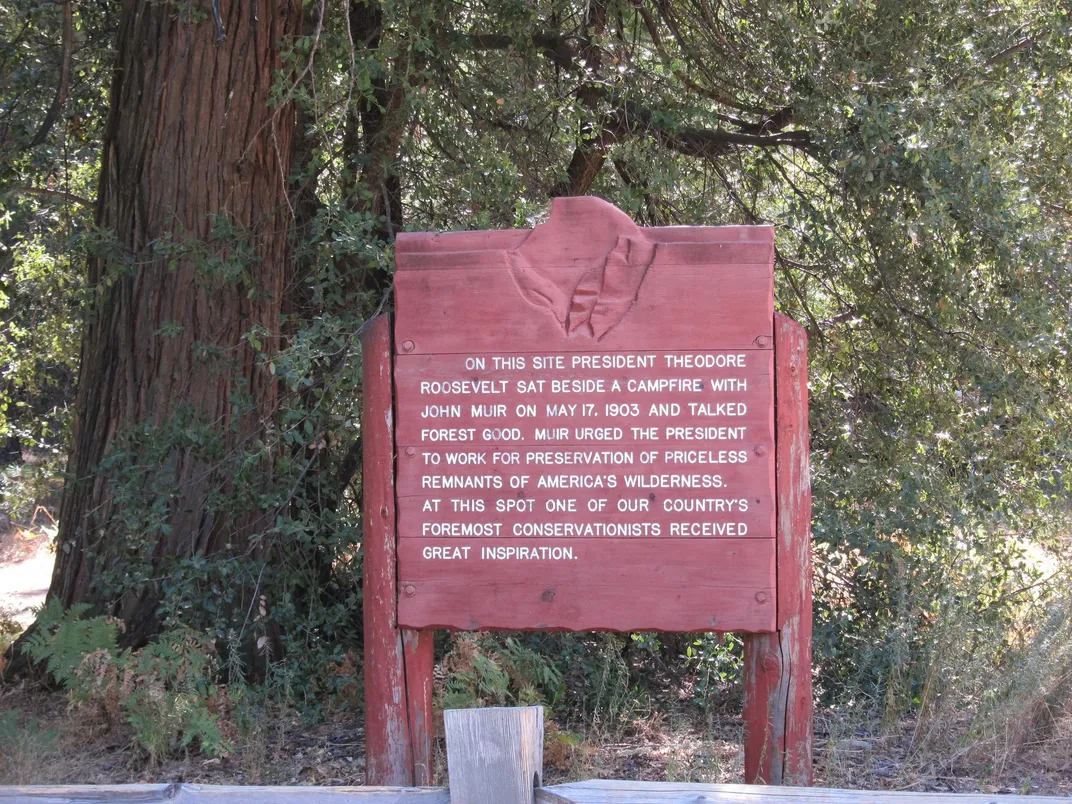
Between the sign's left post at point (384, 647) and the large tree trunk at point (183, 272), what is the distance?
87.3 inches

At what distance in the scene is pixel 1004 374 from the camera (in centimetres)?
545

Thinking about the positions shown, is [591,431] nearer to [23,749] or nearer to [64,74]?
[23,749]

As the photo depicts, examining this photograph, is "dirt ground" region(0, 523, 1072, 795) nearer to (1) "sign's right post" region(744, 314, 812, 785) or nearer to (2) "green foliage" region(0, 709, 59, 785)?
(2) "green foliage" region(0, 709, 59, 785)

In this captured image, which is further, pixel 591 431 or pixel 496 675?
pixel 496 675

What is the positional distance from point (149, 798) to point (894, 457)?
4361 millimetres

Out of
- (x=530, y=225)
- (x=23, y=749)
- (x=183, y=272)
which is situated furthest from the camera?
(x=183, y=272)

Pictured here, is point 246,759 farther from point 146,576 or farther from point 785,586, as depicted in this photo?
point 785,586

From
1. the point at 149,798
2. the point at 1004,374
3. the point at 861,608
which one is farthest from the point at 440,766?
the point at 1004,374

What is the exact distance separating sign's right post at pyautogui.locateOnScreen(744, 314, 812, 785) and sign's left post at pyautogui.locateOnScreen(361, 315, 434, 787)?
1.16 m

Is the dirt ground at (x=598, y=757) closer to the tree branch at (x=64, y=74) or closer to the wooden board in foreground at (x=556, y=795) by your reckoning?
the wooden board in foreground at (x=556, y=795)

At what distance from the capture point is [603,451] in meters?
3.53

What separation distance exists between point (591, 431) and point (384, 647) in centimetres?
105

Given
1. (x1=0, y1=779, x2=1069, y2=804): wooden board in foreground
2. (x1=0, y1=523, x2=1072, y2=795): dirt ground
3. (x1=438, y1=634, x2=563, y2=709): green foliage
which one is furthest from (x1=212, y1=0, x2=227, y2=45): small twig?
(x1=0, y1=779, x2=1069, y2=804): wooden board in foreground

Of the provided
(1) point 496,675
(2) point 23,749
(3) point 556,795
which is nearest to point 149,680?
(2) point 23,749
